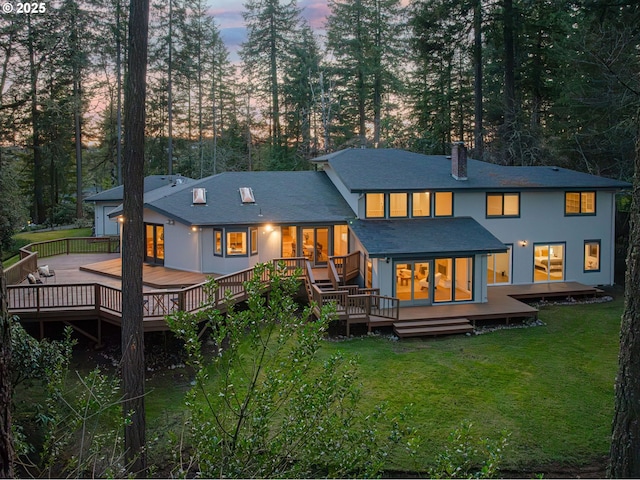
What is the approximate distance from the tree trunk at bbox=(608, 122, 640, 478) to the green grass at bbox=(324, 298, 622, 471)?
3023 millimetres

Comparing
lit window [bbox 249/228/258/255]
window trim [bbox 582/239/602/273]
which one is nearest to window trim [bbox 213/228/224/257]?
lit window [bbox 249/228/258/255]

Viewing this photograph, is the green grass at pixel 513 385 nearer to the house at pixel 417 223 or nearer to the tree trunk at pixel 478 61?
the house at pixel 417 223

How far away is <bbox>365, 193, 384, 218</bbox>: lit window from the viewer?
18.7 meters

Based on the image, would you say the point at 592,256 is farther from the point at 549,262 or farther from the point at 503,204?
the point at 503,204

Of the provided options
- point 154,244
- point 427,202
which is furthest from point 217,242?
point 427,202

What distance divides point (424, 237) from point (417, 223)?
148cm

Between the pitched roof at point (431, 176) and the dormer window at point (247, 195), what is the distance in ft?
11.8

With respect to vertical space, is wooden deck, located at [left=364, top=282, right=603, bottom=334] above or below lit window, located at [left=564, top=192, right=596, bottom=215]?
below

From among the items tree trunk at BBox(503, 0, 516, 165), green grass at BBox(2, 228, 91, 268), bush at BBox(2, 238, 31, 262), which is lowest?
bush at BBox(2, 238, 31, 262)

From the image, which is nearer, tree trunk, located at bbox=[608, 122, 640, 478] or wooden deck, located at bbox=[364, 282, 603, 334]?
tree trunk, located at bbox=[608, 122, 640, 478]

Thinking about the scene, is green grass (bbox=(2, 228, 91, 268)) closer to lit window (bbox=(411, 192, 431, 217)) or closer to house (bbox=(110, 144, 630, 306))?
house (bbox=(110, 144, 630, 306))

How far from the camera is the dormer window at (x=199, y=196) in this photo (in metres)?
18.9

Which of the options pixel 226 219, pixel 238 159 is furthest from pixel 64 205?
pixel 226 219

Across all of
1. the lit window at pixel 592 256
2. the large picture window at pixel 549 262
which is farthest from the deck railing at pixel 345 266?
the lit window at pixel 592 256
